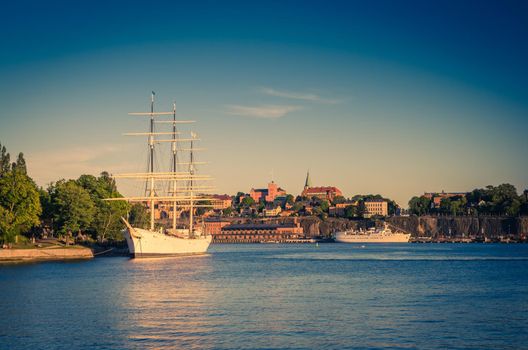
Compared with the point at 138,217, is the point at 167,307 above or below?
below

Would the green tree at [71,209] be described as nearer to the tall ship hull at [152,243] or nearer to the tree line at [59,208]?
the tree line at [59,208]

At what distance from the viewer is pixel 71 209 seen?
Answer: 10300cm

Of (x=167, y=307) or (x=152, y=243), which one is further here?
Answer: (x=152, y=243)

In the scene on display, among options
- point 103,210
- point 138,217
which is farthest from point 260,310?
point 138,217

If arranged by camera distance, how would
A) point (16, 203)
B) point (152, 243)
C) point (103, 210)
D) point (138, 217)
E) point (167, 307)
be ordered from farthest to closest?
point (138, 217), point (103, 210), point (152, 243), point (16, 203), point (167, 307)

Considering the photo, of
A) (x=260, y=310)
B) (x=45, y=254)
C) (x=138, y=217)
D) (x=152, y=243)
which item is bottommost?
(x=260, y=310)

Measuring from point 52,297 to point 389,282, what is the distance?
90.9ft

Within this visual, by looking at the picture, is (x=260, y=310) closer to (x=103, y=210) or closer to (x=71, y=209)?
(x=71, y=209)

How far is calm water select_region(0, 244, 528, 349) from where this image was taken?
33.0 meters

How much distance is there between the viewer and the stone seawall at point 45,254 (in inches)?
3457

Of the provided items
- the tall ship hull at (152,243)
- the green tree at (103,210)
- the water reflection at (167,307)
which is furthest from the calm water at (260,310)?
the green tree at (103,210)

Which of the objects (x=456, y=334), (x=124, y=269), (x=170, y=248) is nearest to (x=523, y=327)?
(x=456, y=334)

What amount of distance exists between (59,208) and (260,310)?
6878cm

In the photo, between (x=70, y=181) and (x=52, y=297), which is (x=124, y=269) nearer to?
(x=52, y=297)
